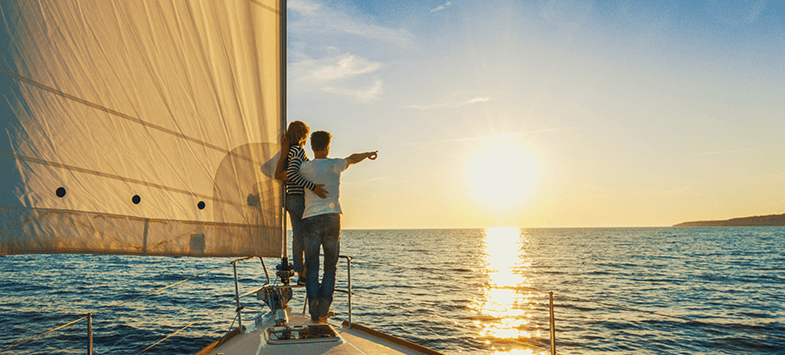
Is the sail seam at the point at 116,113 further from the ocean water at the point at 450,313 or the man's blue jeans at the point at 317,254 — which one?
the ocean water at the point at 450,313

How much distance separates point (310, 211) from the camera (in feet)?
11.0

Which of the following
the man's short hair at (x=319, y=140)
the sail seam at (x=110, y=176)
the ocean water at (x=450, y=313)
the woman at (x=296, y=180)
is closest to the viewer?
the sail seam at (x=110, y=176)

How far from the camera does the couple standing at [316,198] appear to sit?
3299mm

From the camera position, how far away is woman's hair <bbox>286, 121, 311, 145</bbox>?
3518 millimetres

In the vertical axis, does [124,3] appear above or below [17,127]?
above

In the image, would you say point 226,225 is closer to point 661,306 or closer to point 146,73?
point 146,73

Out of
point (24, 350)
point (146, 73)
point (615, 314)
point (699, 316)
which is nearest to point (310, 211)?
point (146, 73)

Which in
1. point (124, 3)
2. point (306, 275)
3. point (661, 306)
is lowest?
point (661, 306)

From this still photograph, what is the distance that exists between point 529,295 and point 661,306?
4.76 m

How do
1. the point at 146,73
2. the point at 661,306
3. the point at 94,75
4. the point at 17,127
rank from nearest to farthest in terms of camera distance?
the point at 17,127 < the point at 94,75 < the point at 146,73 < the point at 661,306

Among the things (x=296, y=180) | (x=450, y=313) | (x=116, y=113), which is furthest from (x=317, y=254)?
(x=450, y=313)

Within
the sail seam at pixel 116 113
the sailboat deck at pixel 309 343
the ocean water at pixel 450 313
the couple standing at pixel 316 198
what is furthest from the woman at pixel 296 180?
the ocean water at pixel 450 313

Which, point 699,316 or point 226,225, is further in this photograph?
point 699,316

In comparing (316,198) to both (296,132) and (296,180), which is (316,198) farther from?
(296,132)
